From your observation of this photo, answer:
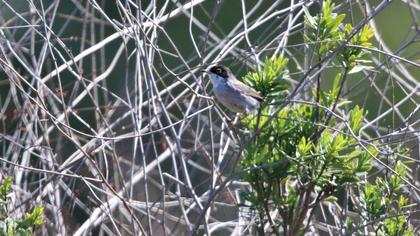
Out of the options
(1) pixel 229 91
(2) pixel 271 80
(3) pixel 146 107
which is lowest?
(3) pixel 146 107

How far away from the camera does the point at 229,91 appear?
171 inches

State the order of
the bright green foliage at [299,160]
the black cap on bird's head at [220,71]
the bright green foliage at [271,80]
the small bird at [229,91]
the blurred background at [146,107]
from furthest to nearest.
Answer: the black cap on bird's head at [220,71] → the small bird at [229,91] → the blurred background at [146,107] → the bright green foliage at [271,80] → the bright green foliage at [299,160]

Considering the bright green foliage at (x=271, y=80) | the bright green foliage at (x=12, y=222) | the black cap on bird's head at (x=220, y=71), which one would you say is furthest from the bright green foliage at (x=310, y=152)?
the black cap on bird's head at (x=220, y=71)

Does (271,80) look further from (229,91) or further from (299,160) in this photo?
(229,91)

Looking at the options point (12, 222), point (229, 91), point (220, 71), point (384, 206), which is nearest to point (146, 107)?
point (220, 71)

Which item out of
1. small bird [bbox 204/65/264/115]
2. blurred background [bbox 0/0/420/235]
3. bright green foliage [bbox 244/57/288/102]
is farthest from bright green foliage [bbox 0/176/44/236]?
small bird [bbox 204/65/264/115]

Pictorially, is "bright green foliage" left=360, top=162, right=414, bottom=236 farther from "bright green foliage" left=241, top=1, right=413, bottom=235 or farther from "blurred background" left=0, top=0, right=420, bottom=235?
"blurred background" left=0, top=0, right=420, bottom=235

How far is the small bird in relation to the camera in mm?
4145

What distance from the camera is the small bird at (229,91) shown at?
4145mm

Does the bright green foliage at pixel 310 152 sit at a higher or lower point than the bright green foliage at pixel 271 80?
lower

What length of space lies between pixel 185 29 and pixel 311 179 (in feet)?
22.2

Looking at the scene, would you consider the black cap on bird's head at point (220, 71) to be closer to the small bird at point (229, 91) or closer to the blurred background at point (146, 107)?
the small bird at point (229, 91)

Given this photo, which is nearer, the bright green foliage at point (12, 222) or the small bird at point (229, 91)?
the bright green foliage at point (12, 222)

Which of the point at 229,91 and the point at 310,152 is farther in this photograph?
the point at 229,91
